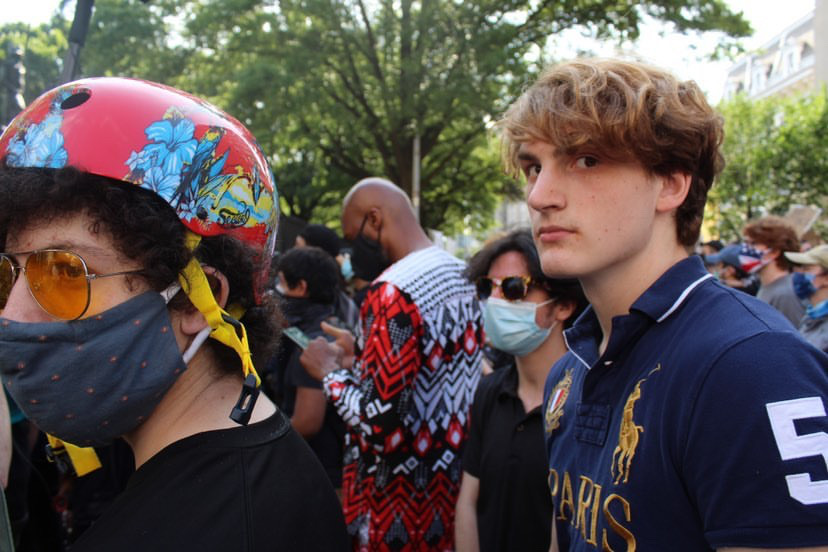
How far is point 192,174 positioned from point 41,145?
317 mm

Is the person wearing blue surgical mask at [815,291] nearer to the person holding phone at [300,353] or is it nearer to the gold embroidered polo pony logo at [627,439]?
the person holding phone at [300,353]

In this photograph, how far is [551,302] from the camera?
10.3 feet

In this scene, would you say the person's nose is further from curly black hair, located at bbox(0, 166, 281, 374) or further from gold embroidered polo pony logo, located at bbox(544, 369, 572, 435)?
gold embroidered polo pony logo, located at bbox(544, 369, 572, 435)

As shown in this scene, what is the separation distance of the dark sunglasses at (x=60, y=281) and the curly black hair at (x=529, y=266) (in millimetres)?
2055

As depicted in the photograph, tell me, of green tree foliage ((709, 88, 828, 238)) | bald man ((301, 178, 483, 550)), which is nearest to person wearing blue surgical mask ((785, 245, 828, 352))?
bald man ((301, 178, 483, 550))

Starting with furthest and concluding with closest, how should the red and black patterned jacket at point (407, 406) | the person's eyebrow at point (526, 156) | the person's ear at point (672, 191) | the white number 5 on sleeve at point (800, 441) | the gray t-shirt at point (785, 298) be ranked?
the gray t-shirt at point (785, 298), the red and black patterned jacket at point (407, 406), the person's eyebrow at point (526, 156), the person's ear at point (672, 191), the white number 5 on sleeve at point (800, 441)

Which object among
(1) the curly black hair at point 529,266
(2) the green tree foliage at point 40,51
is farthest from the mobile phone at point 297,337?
(2) the green tree foliage at point 40,51

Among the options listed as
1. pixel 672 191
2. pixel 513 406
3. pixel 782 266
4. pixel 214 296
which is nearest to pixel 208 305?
pixel 214 296

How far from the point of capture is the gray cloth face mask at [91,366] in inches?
57.2

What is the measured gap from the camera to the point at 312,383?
3969 mm

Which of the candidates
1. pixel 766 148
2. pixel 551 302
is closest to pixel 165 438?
pixel 551 302

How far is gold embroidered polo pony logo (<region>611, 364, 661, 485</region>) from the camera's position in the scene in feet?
4.88

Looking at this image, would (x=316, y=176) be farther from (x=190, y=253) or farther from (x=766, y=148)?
(x=190, y=253)

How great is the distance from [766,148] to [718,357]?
89.3ft
